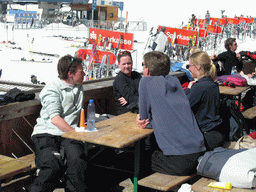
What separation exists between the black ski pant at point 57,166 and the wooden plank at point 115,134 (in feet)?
0.82

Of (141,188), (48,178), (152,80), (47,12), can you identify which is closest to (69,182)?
(48,178)

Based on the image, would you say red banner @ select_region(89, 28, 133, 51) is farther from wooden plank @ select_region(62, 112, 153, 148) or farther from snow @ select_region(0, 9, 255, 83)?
wooden plank @ select_region(62, 112, 153, 148)

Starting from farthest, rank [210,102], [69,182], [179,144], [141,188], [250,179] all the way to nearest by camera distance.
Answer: [141,188], [210,102], [69,182], [179,144], [250,179]

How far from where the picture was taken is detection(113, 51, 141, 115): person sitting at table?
455 cm

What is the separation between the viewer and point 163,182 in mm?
3061

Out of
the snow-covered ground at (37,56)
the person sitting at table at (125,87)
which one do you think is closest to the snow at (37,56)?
the snow-covered ground at (37,56)

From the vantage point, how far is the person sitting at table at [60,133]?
3.28m

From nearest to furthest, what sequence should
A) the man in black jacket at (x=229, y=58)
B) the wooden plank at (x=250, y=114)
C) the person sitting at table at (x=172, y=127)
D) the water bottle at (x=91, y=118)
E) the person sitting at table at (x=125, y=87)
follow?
the person sitting at table at (x=172, y=127), the water bottle at (x=91, y=118), the person sitting at table at (x=125, y=87), the wooden plank at (x=250, y=114), the man in black jacket at (x=229, y=58)

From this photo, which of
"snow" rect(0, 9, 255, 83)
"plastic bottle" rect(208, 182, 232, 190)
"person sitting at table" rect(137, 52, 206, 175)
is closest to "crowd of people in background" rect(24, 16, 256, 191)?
"person sitting at table" rect(137, 52, 206, 175)

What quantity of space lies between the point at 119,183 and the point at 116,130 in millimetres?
1109

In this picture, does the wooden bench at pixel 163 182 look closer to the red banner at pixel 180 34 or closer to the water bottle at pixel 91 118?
the water bottle at pixel 91 118

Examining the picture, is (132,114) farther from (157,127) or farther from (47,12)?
(47,12)

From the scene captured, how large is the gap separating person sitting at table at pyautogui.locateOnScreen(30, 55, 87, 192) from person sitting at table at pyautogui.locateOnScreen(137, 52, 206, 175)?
700mm

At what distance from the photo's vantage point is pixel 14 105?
3.62m
